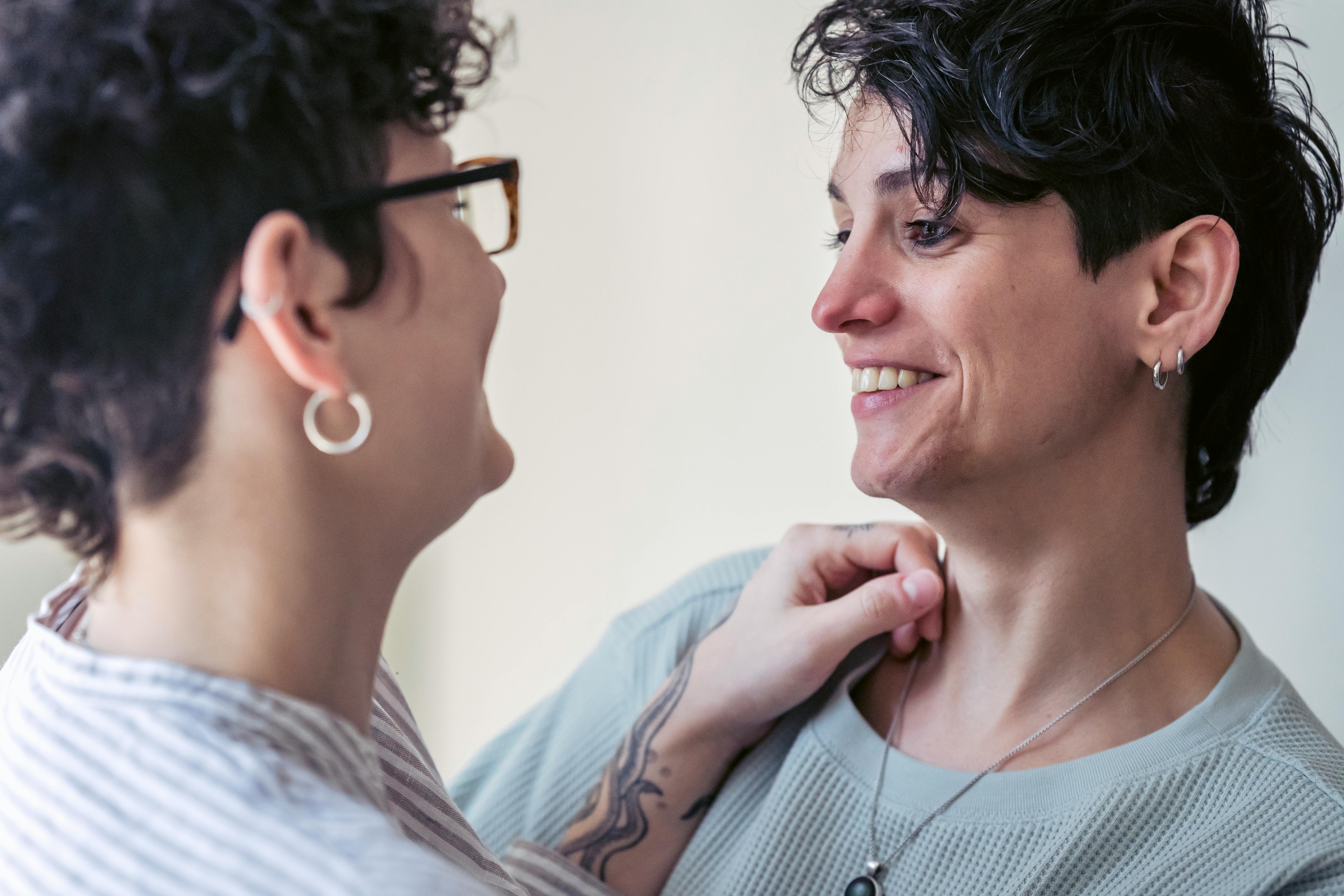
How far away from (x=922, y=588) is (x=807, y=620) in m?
0.15

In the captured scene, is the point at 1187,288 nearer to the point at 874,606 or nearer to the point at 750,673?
the point at 874,606

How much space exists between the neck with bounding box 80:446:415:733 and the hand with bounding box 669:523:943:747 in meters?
0.68

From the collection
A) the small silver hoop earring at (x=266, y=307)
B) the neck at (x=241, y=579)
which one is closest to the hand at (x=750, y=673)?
the neck at (x=241, y=579)

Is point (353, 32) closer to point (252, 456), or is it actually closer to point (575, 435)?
point (252, 456)

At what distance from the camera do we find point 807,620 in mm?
1307

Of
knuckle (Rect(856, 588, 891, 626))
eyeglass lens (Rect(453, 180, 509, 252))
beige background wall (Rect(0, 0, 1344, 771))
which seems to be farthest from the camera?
eyeglass lens (Rect(453, 180, 509, 252))

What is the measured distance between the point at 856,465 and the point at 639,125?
1122mm

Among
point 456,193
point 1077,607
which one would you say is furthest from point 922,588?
point 456,193

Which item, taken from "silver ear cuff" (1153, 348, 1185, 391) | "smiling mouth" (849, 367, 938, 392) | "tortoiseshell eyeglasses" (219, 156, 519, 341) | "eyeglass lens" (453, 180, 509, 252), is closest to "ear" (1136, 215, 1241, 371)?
"silver ear cuff" (1153, 348, 1185, 391)

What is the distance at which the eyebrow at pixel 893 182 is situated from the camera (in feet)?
3.92

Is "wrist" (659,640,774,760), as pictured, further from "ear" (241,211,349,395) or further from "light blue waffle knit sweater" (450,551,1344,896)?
"ear" (241,211,349,395)

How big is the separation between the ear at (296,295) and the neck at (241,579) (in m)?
0.07

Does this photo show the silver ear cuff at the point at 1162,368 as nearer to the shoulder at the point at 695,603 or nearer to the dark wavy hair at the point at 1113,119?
the dark wavy hair at the point at 1113,119

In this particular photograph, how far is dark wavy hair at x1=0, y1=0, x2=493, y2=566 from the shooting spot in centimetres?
64
